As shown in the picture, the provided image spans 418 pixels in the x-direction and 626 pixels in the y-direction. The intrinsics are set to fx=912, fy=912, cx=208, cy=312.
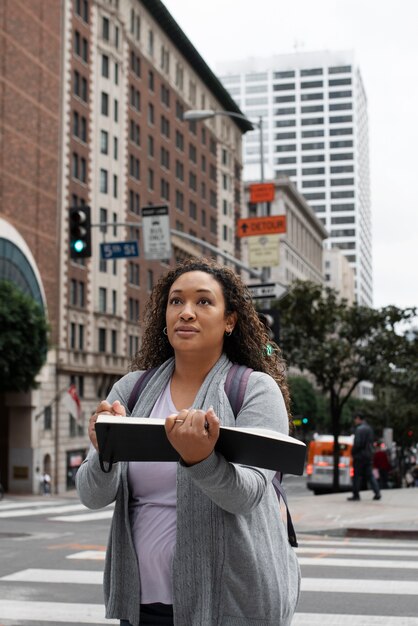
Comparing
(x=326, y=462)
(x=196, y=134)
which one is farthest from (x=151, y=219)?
(x=196, y=134)

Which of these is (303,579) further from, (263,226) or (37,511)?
(263,226)

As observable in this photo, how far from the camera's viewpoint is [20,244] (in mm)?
44469

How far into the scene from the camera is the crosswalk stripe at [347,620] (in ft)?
24.3

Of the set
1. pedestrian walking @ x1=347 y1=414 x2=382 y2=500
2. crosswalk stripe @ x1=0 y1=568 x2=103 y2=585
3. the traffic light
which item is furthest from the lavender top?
the traffic light

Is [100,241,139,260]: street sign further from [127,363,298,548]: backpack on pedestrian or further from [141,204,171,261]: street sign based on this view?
[127,363,298,548]: backpack on pedestrian

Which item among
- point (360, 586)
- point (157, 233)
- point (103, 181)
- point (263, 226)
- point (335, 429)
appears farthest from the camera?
point (103, 181)

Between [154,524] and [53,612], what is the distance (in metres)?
5.37

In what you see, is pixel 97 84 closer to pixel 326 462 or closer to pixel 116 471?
pixel 326 462

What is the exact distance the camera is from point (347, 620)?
7.55 m

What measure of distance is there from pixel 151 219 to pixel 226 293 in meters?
20.5

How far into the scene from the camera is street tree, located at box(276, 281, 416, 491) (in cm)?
2942

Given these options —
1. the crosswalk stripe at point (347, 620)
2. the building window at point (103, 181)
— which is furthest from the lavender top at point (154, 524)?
the building window at point (103, 181)

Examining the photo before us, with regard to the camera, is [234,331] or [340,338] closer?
[234,331]

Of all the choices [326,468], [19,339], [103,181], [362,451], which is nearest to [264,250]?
[362,451]
